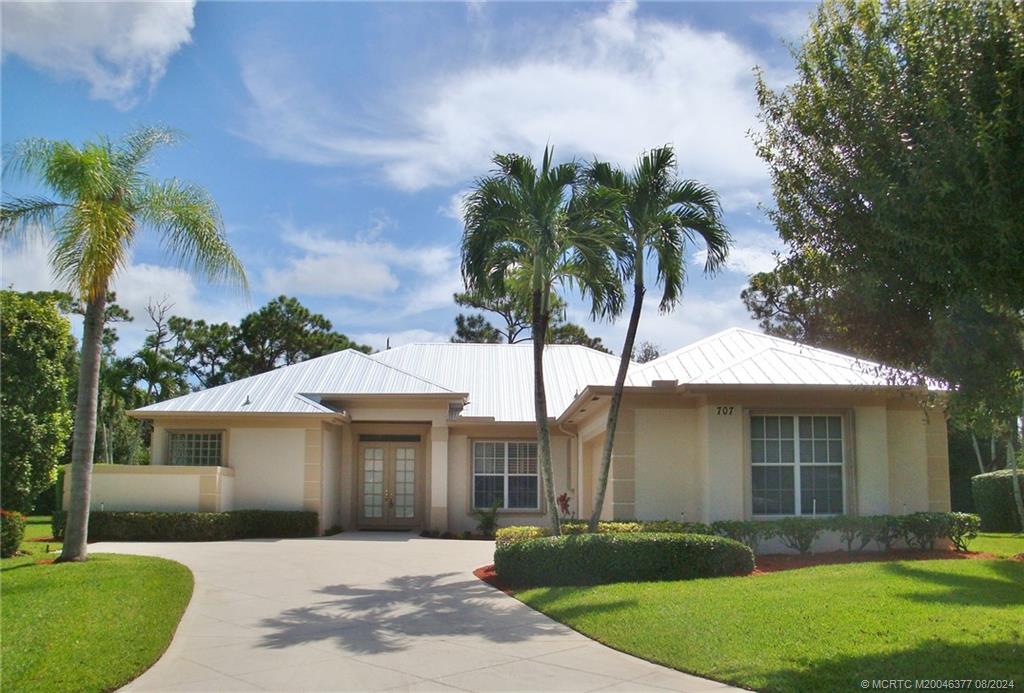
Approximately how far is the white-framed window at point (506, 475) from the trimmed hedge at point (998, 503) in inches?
506

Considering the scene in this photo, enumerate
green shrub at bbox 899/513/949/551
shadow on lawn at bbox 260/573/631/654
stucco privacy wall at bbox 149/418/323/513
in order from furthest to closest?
stucco privacy wall at bbox 149/418/323/513 < green shrub at bbox 899/513/949/551 < shadow on lawn at bbox 260/573/631/654

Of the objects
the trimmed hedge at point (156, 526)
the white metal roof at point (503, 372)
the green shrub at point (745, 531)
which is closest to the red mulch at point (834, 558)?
the green shrub at point (745, 531)

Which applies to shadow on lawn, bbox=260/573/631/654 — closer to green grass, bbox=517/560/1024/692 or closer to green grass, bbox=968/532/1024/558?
green grass, bbox=517/560/1024/692

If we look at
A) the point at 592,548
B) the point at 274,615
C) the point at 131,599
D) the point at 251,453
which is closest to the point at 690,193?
the point at 592,548

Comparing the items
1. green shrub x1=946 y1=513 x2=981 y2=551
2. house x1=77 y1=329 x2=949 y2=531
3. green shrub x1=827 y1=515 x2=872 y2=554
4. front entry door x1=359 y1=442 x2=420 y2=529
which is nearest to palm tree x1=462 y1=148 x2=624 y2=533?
house x1=77 y1=329 x2=949 y2=531

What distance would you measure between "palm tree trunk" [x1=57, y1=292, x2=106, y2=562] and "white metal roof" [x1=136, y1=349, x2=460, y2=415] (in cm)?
701

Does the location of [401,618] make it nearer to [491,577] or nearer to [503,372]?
[491,577]

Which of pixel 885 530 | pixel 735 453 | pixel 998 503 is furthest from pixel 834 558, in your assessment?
pixel 998 503

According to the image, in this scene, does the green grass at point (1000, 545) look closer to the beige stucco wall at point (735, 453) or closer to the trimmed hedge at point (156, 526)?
the beige stucco wall at point (735, 453)

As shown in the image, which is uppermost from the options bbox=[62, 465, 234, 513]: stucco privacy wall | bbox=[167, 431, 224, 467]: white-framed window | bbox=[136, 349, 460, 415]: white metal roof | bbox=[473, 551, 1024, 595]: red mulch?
bbox=[136, 349, 460, 415]: white metal roof

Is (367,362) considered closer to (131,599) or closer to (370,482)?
(370,482)

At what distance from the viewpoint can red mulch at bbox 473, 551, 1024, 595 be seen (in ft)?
46.4

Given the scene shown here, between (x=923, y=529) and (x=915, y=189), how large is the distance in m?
10.1

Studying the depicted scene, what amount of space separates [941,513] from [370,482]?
14495mm
